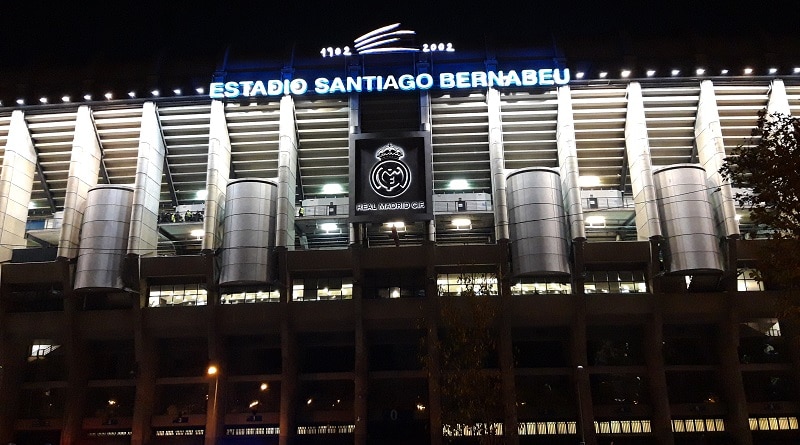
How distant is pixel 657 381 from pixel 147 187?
42.9 m

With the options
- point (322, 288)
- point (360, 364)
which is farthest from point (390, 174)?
point (360, 364)

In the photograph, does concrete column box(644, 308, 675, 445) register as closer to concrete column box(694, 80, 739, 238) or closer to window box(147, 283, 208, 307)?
concrete column box(694, 80, 739, 238)

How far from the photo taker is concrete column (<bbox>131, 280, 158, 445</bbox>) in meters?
42.5

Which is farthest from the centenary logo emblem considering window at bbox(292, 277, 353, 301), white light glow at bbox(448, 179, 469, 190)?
window at bbox(292, 277, 353, 301)

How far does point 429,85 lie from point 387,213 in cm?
1131

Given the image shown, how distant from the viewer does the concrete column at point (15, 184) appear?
4697cm

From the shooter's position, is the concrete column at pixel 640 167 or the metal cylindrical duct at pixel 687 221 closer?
the metal cylindrical duct at pixel 687 221

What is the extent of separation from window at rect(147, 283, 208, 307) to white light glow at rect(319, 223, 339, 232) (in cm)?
1140

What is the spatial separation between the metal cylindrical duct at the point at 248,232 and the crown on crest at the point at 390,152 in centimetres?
919

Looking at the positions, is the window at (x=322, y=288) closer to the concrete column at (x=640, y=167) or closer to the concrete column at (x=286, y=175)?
the concrete column at (x=286, y=175)

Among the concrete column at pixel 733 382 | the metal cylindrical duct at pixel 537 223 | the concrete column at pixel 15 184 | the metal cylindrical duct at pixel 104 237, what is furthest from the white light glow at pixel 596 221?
the concrete column at pixel 15 184

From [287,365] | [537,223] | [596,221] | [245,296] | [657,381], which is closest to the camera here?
[657,381]

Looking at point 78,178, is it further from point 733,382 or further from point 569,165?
point 733,382

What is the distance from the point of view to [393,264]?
44.2 m
